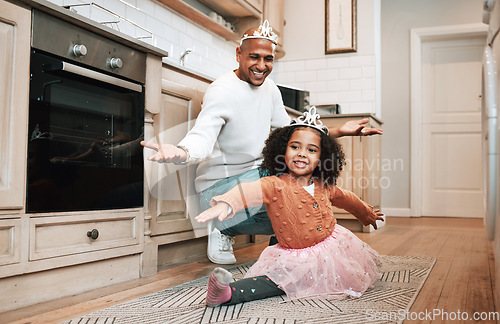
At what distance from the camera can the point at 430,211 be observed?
522 cm

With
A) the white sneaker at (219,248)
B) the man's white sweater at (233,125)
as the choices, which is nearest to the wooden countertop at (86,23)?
the man's white sweater at (233,125)

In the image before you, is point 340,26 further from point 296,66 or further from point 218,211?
point 218,211

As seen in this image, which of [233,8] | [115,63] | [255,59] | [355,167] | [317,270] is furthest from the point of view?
[355,167]

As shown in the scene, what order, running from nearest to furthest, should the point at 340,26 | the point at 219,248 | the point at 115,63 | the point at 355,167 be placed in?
the point at 115,63, the point at 219,248, the point at 355,167, the point at 340,26

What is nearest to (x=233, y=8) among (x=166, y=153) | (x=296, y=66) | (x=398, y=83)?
(x=296, y=66)

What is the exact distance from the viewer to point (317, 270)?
1564 mm

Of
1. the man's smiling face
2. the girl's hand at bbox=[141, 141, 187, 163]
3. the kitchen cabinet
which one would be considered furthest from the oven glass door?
the kitchen cabinet

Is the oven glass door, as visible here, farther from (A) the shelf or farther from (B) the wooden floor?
(A) the shelf

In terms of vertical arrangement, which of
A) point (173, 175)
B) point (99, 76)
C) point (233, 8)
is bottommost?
point (173, 175)

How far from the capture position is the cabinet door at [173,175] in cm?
196

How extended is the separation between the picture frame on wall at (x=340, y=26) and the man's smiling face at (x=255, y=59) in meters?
2.40

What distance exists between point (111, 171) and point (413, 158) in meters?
4.13

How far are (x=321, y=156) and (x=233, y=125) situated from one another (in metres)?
0.48

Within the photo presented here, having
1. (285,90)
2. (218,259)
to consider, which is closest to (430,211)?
(285,90)
